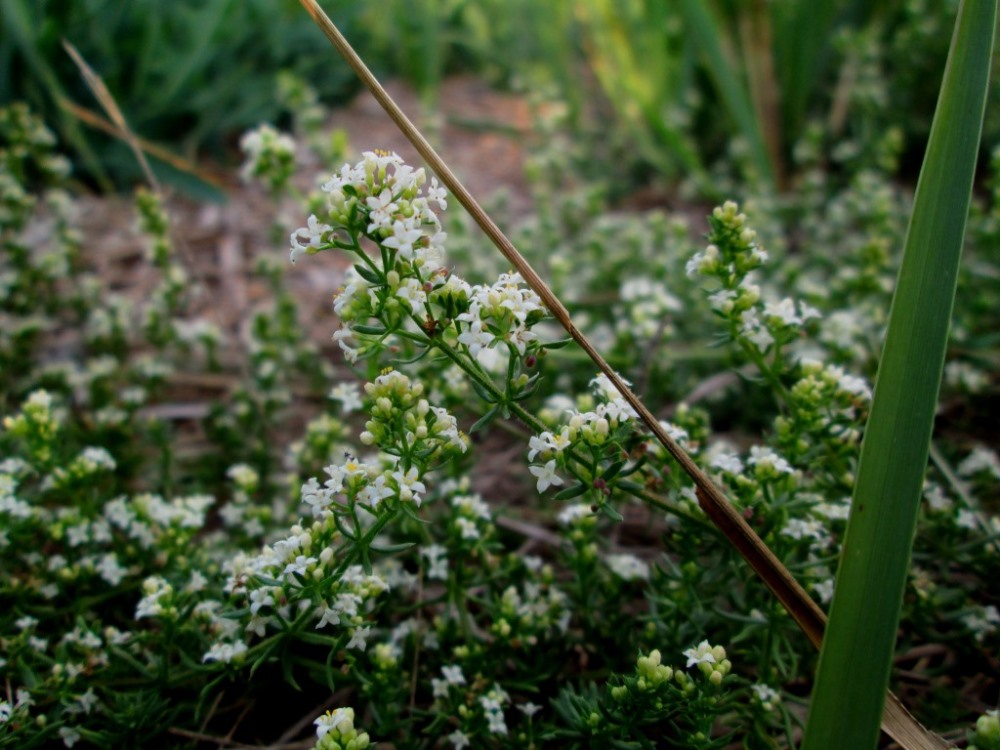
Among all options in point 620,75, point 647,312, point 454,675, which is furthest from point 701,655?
point 620,75

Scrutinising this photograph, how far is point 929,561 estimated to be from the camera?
1.79 m

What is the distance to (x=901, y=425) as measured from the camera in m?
1.24

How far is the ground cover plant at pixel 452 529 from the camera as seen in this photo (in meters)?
1.33

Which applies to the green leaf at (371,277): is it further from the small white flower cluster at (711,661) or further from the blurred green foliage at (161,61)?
the blurred green foliage at (161,61)

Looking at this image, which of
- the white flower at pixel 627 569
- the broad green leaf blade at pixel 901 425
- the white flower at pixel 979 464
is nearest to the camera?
the broad green leaf blade at pixel 901 425

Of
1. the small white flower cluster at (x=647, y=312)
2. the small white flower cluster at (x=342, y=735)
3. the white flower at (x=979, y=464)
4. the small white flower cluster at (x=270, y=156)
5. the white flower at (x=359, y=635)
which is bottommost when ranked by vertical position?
the small white flower cluster at (x=342, y=735)

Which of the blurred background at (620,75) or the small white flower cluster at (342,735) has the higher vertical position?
the blurred background at (620,75)

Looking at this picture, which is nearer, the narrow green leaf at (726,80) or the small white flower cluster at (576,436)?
the small white flower cluster at (576,436)

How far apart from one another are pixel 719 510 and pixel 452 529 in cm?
56

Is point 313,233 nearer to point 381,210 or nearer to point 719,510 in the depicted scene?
point 381,210

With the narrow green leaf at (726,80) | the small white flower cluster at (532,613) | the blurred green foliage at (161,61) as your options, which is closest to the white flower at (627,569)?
→ the small white flower cluster at (532,613)

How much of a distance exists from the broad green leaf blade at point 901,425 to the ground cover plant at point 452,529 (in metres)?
0.21

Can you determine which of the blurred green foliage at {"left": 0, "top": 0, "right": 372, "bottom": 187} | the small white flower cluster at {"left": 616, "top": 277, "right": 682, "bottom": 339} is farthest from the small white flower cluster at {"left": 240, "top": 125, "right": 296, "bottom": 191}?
the blurred green foliage at {"left": 0, "top": 0, "right": 372, "bottom": 187}

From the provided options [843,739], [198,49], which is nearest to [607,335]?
[843,739]
